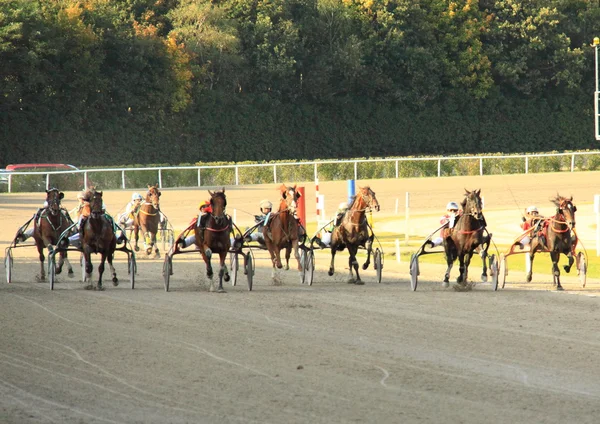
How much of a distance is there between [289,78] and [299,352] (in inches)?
1695

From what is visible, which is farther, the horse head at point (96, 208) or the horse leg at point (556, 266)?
the horse leg at point (556, 266)

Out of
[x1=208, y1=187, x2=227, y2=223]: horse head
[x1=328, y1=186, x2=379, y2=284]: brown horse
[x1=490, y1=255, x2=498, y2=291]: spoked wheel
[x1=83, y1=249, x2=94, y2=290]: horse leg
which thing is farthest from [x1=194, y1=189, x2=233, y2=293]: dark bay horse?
[x1=490, y1=255, x2=498, y2=291]: spoked wheel

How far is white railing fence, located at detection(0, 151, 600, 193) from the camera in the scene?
38.2m

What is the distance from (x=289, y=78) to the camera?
52.8m

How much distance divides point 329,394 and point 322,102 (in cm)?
4623

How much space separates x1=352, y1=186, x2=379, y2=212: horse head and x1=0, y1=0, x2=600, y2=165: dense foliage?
28.8m

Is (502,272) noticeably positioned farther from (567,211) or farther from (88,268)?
(88,268)

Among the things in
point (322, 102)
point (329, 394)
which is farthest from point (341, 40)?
point (329, 394)

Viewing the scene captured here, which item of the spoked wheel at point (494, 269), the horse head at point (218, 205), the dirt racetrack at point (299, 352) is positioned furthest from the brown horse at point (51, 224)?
the spoked wheel at point (494, 269)

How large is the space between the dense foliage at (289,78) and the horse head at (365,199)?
94.6 feet

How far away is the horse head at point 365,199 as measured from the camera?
1585cm

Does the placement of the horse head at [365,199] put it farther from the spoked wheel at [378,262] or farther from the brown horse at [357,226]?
the spoked wheel at [378,262]

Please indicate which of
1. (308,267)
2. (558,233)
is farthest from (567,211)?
(308,267)

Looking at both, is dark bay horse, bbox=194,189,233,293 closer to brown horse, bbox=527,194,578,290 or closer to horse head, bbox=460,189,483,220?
horse head, bbox=460,189,483,220
